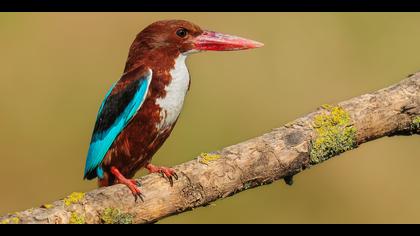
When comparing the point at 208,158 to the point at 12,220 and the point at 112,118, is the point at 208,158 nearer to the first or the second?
the point at 112,118

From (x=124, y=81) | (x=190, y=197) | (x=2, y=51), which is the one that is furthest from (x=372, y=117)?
(x=2, y=51)

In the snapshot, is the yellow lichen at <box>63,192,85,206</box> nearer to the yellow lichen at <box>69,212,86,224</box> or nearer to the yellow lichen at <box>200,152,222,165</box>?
the yellow lichen at <box>69,212,86,224</box>

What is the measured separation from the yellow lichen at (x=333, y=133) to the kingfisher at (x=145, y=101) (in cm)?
75

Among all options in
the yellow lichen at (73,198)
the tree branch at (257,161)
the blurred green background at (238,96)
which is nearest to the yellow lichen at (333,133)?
the tree branch at (257,161)

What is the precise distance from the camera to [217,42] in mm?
4629

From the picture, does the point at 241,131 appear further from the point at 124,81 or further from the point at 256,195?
the point at 124,81

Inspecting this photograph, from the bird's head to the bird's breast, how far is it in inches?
4.9

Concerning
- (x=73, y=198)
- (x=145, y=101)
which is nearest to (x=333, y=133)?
(x=145, y=101)

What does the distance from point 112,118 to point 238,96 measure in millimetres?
3069

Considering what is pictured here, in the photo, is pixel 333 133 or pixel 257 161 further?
pixel 333 133

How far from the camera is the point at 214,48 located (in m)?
4.63

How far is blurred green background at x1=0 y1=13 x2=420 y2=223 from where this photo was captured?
22.1 ft

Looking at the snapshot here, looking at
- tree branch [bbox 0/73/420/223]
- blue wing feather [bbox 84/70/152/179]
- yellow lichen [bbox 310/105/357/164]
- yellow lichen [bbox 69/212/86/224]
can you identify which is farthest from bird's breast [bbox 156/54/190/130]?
yellow lichen [bbox 69/212/86/224]

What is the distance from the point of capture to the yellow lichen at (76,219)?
3.51 metres
